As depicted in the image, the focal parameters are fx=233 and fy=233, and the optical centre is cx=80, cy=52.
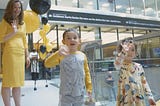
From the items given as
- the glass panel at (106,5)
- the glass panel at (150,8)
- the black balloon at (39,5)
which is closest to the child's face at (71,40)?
the black balloon at (39,5)

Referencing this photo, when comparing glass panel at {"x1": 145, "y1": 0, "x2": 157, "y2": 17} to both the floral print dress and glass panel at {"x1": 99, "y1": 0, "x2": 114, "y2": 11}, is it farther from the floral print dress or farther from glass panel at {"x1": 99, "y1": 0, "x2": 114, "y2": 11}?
the floral print dress

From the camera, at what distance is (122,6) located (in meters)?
12.9

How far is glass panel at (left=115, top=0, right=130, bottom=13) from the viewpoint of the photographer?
1257cm

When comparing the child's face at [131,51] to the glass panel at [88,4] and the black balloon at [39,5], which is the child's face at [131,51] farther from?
the glass panel at [88,4]

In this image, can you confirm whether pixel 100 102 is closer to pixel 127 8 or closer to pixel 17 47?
pixel 17 47

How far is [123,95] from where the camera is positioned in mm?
1940

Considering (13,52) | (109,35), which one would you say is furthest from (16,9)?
(109,35)

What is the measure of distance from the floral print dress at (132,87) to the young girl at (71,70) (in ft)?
1.24

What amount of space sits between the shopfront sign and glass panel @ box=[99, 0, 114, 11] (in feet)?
2.22

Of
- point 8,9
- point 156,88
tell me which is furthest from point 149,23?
point 8,9

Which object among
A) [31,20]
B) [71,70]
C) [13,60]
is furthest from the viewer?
[31,20]

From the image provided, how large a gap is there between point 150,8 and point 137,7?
1090mm

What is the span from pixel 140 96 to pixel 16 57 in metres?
1.20

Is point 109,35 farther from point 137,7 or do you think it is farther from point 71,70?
point 71,70
